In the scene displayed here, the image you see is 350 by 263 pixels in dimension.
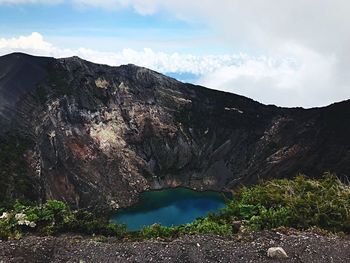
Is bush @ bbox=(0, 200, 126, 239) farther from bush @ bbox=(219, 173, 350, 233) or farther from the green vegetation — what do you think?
the green vegetation

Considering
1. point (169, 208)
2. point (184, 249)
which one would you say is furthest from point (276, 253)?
point (169, 208)

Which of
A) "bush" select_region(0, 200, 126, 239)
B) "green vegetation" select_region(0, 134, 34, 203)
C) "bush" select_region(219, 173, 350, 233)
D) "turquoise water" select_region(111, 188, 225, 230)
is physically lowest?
"turquoise water" select_region(111, 188, 225, 230)

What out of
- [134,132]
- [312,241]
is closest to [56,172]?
[134,132]

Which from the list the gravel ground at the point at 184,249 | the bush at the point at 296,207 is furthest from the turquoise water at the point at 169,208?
the gravel ground at the point at 184,249

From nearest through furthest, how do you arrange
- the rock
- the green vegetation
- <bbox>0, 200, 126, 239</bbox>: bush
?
the rock, <bbox>0, 200, 126, 239</bbox>: bush, the green vegetation

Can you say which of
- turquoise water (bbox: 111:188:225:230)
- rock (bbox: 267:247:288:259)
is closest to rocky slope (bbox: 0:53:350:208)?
turquoise water (bbox: 111:188:225:230)

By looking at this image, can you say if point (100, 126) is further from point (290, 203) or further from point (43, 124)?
point (290, 203)
